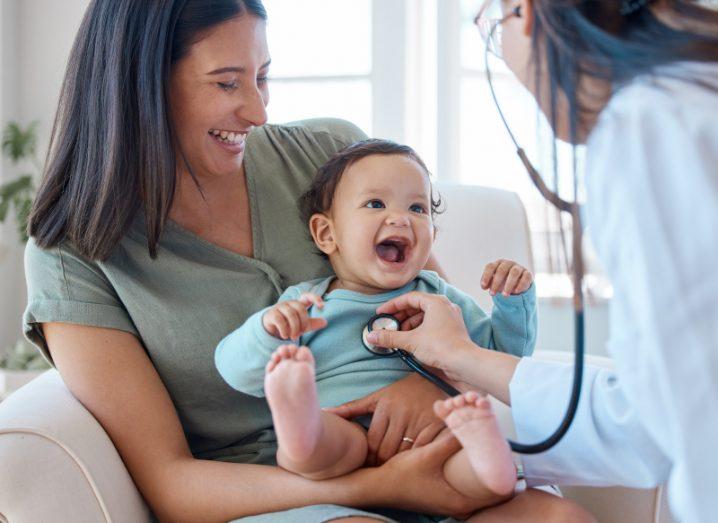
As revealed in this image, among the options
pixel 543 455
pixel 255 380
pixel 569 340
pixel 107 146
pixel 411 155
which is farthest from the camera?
pixel 569 340

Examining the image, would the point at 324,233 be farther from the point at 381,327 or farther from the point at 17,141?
the point at 17,141

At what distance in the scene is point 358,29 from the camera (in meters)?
3.54

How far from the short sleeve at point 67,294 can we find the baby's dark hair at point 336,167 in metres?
0.39

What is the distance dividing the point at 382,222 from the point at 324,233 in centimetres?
14

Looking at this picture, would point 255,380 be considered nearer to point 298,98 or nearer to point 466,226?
point 466,226

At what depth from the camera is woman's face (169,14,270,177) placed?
150 centimetres

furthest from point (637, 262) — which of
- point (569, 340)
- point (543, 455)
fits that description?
point (569, 340)

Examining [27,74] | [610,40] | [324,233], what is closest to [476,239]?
[324,233]

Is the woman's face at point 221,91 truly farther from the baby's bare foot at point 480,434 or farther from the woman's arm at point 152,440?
the baby's bare foot at point 480,434

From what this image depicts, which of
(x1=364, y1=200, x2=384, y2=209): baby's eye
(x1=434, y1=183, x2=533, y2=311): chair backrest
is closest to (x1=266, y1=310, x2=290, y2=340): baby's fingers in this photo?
(x1=364, y1=200, x2=384, y2=209): baby's eye

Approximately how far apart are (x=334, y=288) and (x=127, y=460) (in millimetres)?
450

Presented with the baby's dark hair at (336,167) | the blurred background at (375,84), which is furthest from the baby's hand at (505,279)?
the blurred background at (375,84)

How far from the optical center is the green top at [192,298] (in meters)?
1.49

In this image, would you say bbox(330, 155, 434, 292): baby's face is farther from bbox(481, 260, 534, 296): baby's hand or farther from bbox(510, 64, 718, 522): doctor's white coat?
bbox(510, 64, 718, 522): doctor's white coat
